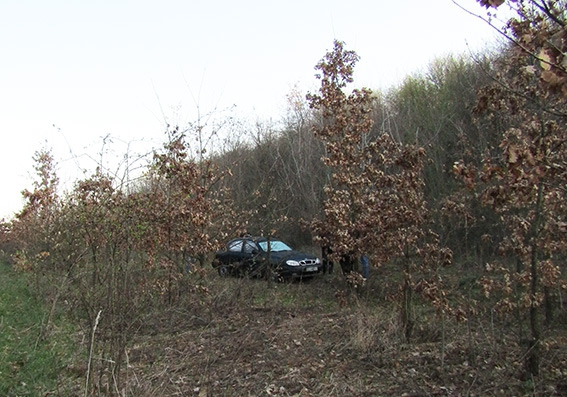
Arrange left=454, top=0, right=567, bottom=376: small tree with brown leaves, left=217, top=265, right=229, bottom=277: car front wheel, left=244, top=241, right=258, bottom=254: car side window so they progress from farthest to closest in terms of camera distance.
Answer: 1. left=244, top=241, right=258, bottom=254: car side window
2. left=217, top=265, right=229, bottom=277: car front wheel
3. left=454, top=0, right=567, bottom=376: small tree with brown leaves

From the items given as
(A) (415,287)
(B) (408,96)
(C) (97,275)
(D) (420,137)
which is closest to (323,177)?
(D) (420,137)

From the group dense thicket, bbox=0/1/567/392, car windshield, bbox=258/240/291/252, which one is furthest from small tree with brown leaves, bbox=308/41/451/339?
car windshield, bbox=258/240/291/252

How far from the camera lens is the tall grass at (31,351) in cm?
514

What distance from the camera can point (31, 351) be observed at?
654 centimetres

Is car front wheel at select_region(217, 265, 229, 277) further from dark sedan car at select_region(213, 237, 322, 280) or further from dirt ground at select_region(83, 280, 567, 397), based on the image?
dirt ground at select_region(83, 280, 567, 397)

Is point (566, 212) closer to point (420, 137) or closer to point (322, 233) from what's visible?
point (322, 233)

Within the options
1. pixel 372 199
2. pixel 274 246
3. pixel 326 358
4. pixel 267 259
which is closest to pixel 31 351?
pixel 326 358

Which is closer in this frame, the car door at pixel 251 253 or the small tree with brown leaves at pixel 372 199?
the small tree with brown leaves at pixel 372 199

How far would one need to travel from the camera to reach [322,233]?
7992 mm

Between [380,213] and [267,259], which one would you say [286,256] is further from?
[380,213]

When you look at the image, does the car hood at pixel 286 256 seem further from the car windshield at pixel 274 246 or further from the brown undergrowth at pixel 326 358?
the brown undergrowth at pixel 326 358

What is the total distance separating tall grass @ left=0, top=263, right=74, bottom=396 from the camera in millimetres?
5145

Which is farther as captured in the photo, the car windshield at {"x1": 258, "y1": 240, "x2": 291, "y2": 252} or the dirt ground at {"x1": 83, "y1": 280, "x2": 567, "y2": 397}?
the car windshield at {"x1": 258, "y1": 240, "x2": 291, "y2": 252}

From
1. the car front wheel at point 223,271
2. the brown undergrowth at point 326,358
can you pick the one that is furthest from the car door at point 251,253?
the brown undergrowth at point 326,358
